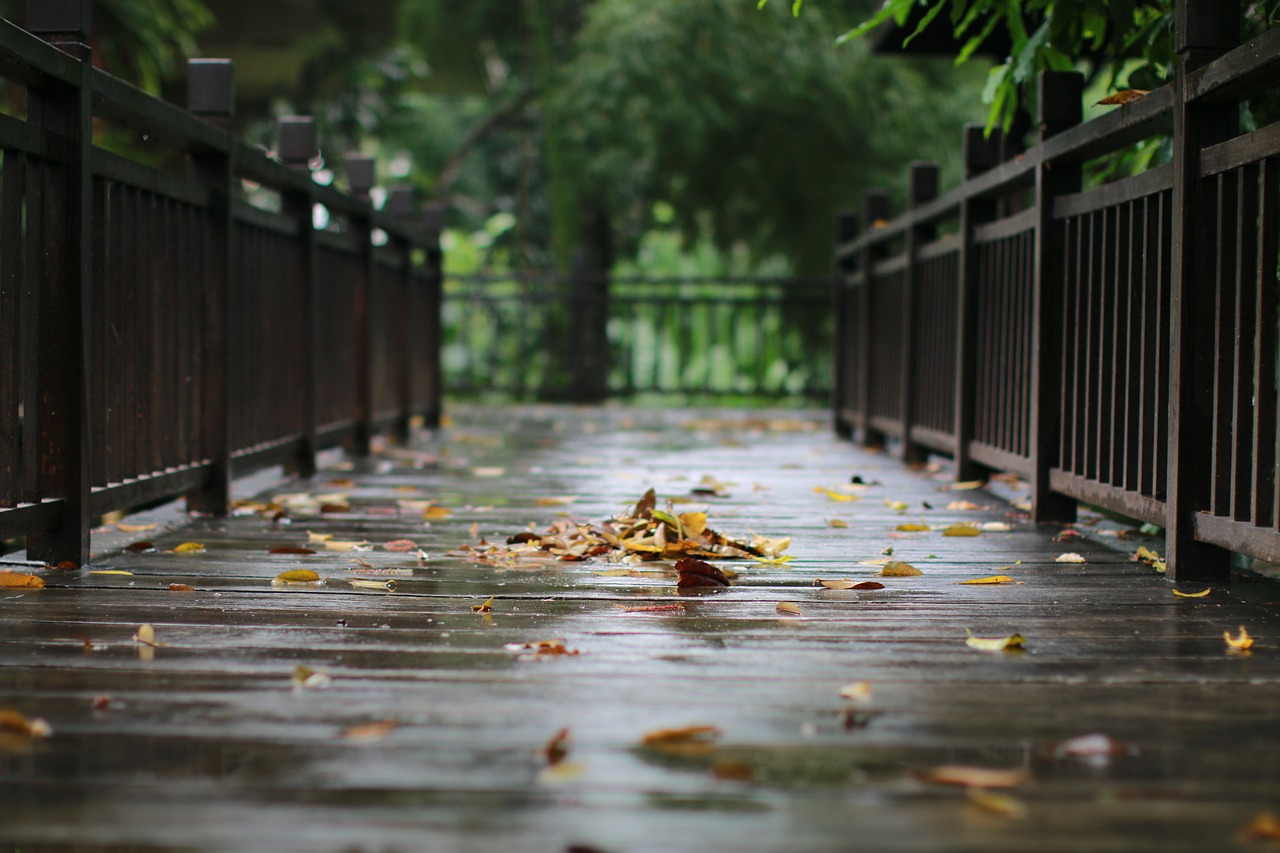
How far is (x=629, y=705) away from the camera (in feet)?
5.71

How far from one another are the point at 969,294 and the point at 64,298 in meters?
3.34

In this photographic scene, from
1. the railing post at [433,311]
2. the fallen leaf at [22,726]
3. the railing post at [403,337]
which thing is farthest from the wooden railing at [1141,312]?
the railing post at [433,311]

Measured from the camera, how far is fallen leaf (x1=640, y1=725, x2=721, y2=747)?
1.57 metres

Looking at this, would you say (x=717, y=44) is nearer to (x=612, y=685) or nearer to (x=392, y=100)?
(x=392, y=100)

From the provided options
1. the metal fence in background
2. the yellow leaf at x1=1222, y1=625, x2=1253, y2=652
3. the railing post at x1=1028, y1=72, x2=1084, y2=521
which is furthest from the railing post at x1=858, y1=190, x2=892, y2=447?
the yellow leaf at x1=1222, y1=625, x2=1253, y2=652

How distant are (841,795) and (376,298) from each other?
5361mm

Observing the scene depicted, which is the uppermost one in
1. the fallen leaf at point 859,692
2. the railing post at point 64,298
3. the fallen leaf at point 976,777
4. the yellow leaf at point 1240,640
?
the railing post at point 64,298

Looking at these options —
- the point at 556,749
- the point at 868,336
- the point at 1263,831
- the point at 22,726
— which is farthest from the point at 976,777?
the point at 868,336

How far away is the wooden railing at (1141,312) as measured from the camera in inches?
102

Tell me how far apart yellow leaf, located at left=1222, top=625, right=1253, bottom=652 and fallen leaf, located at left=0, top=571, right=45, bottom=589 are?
234 centimetres

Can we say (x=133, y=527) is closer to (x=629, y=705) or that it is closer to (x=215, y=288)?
(x=215, y=288)

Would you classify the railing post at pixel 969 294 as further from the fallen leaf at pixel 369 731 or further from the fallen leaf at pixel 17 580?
the fallen leaf at pixel 369 731

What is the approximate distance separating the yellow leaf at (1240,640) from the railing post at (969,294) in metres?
2.71

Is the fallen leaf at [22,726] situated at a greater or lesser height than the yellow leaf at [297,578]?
lesser
